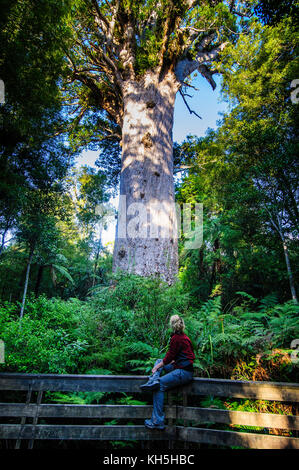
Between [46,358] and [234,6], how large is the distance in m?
14.1

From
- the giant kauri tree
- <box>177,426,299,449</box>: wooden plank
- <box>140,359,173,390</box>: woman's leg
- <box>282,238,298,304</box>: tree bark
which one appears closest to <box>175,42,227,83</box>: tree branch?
the giant kauri tree

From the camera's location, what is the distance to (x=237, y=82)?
970cm

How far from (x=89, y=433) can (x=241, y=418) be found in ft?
5.29

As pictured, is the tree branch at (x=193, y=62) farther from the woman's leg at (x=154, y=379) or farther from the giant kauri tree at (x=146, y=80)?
the woman's leg at (x=154, y=379)

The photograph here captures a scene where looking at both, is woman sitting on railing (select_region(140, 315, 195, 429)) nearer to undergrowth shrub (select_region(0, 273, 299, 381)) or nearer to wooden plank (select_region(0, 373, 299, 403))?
wooden plank (select_region(0, 373, 299, 403))

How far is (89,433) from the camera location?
2.47 metres

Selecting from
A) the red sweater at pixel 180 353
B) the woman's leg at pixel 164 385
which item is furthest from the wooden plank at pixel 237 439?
the red sweater at pixel 180 353

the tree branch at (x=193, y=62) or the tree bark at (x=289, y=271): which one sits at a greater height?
the tree branch at (x=193, y=62)

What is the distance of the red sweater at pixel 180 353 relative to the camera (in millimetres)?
2633

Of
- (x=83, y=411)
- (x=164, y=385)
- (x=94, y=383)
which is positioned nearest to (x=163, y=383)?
(x=164, y=385)
